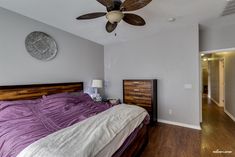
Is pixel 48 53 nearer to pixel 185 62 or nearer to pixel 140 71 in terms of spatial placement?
pixel 140 71

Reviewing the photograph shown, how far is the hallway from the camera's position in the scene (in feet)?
8.20

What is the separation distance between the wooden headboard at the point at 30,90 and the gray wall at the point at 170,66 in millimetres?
1969

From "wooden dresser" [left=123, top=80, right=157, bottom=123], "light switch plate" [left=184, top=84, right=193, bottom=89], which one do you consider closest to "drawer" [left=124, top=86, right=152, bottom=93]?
Answer: "wooden dresser" [left=123, top=80, right=157, bottom=123]

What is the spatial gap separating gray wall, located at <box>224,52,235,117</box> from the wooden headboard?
15.1ft

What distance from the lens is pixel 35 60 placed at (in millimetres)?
2900

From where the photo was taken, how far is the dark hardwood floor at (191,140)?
2416 millimetres

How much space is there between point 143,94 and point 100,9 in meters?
2.35

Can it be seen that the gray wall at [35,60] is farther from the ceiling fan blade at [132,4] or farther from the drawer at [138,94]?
the ceiling fan blade at [132,4]

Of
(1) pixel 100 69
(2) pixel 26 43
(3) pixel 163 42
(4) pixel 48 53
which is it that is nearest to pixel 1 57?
(2) pixel 26 43

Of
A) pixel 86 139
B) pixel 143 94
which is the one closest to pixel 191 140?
pixel 143 94

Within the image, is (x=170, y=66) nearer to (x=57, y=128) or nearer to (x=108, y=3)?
(x=108, y=3)

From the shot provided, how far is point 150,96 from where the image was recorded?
12.1ft

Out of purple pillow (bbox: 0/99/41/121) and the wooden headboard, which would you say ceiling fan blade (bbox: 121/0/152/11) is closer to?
purple pillow (bbox: 0/99/41/121)

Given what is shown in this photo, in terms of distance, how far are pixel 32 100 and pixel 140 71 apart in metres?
2.89
